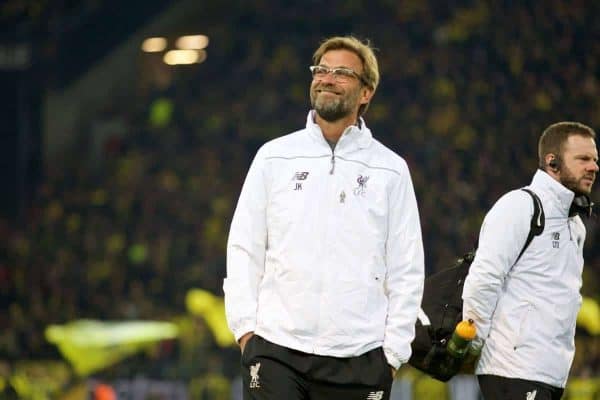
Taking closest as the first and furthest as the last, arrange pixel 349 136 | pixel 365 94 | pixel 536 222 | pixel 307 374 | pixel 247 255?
pixel 307 374 < pixel 247 255 < pixel 349 136 < pixel 365 94 < pixel 536 222

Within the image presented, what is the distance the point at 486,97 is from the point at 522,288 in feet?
56.3

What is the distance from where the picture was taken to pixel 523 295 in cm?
584

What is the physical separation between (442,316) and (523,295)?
1.36ft

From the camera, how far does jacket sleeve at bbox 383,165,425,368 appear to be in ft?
16.2

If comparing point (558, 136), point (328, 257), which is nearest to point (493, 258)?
point (558, 136)

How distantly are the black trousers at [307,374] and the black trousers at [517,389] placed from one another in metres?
1.03

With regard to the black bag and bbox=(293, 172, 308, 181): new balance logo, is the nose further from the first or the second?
the black bag

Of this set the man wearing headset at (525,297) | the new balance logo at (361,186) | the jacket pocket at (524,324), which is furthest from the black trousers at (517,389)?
the new balance logo at (361,186)

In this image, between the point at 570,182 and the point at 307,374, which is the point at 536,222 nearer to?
the point at 570,182

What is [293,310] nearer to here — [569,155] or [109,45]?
[569,155]

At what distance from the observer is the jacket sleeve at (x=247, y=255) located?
4.93 meters

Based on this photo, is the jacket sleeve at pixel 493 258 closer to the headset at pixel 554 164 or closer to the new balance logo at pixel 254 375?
the headset at pixel 554 164

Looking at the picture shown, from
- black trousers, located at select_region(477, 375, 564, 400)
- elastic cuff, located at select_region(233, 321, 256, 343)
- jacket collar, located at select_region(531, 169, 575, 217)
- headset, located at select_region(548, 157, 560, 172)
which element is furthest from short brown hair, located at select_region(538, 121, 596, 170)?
elastic cuff, located at select_region(233, 321, 256, 343)

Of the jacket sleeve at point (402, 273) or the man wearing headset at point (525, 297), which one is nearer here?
the jacket sleeve at point (402, 273)
